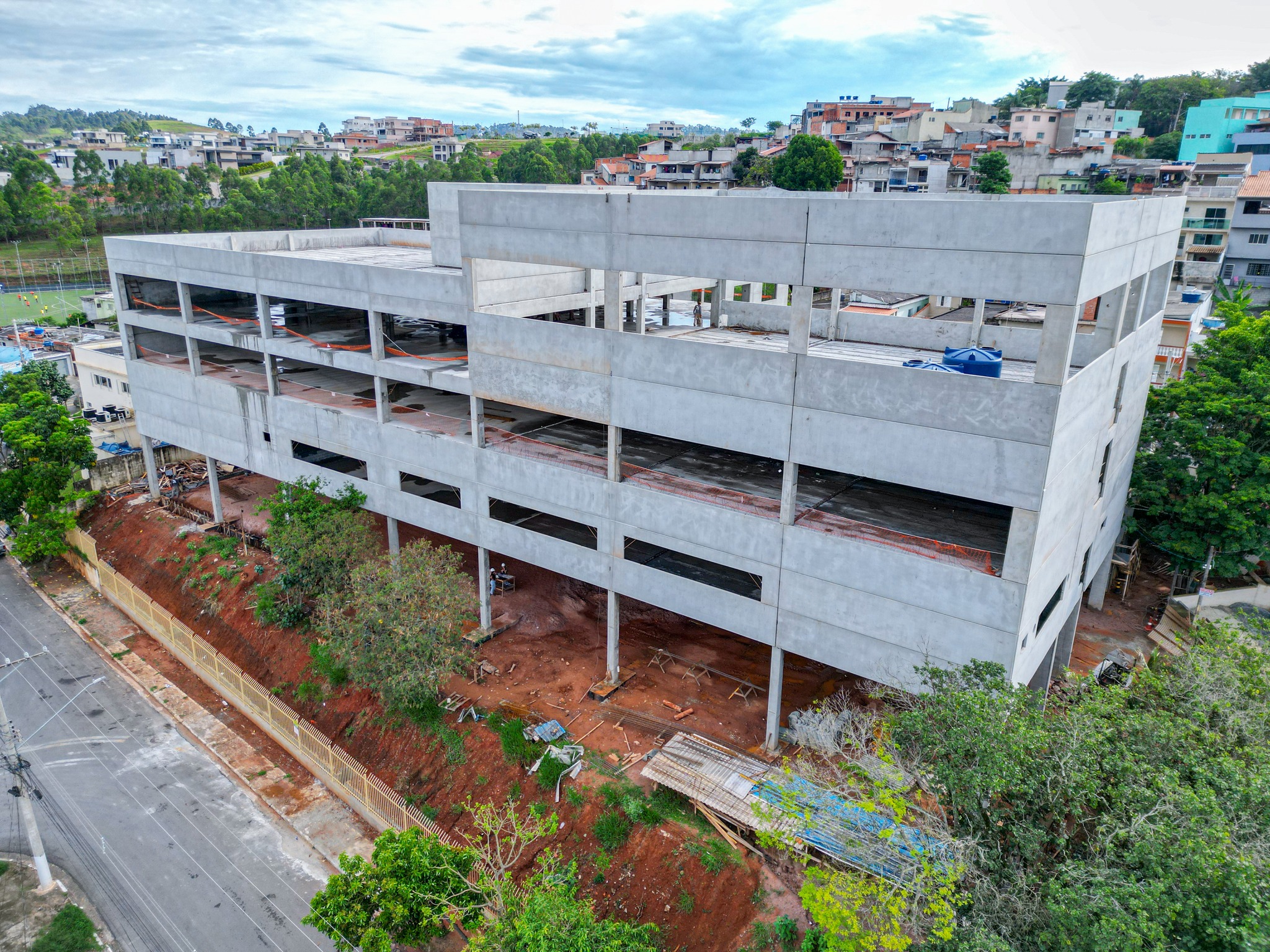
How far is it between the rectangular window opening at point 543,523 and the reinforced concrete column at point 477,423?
7.45 ft

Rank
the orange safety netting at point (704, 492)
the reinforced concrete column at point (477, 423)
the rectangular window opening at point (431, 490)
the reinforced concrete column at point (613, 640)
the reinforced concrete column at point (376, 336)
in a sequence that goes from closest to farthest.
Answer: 1. the orange safety netting at point (704, 492)
2. the reinforced concrete column at point (613, 640)
3. the reinforced concrete column at point (477, 423)
4. the reinforced concrete column at point (376, 336)
5. the rectangular window opening at point (431, 490)

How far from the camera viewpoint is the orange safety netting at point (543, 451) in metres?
→ 27.6

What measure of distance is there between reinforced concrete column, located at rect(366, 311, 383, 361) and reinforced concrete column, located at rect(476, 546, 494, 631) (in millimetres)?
8565

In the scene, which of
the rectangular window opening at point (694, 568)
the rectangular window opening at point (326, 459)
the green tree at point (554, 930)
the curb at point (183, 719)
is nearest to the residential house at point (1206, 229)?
the rectangular window opening at point (694, 568)

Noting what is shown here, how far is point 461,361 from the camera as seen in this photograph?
32500 millimetres

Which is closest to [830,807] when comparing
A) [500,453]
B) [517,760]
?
[517,760]

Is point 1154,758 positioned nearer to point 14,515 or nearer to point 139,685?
point 139,685

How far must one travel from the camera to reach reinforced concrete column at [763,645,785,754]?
23797 millimetres

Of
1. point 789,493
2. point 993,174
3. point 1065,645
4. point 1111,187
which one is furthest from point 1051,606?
point 993,174

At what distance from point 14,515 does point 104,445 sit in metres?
8.20

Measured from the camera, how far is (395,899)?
1859 centimetres

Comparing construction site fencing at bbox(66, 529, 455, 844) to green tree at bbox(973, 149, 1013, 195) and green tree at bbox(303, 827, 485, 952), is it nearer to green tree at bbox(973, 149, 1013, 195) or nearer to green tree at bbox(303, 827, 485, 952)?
green tree at bbox(303, 827, 485, 952)

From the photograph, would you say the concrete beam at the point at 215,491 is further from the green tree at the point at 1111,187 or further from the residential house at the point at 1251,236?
the green tree at the point at 1111,187

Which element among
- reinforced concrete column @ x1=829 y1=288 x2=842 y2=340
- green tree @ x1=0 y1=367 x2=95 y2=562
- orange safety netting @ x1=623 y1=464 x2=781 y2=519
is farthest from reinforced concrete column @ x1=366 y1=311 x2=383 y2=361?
green tree @ x1=0 y1=367 x2=95 y2=562
